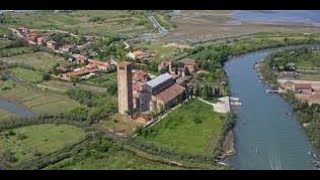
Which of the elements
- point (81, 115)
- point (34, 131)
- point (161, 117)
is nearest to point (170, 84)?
point (161, 117)

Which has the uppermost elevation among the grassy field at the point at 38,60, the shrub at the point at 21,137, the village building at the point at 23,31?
the village building at the point at 23,31

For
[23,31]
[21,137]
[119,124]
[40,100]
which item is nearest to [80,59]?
[40,100]

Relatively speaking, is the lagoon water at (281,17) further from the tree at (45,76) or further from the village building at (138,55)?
the tree at (45,76)

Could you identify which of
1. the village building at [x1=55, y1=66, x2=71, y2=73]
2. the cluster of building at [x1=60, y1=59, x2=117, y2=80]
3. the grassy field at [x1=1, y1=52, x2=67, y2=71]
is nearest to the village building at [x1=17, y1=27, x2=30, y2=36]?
the grassy field at [x1=1, y1=52, x2=67, y2=71]

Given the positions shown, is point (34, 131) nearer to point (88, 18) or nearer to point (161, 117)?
point (161, 117)

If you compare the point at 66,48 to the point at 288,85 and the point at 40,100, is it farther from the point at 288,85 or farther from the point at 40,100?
the point at 288,85

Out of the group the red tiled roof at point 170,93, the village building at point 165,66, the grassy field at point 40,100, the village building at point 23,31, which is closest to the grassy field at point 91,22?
the village building at point 23,31
